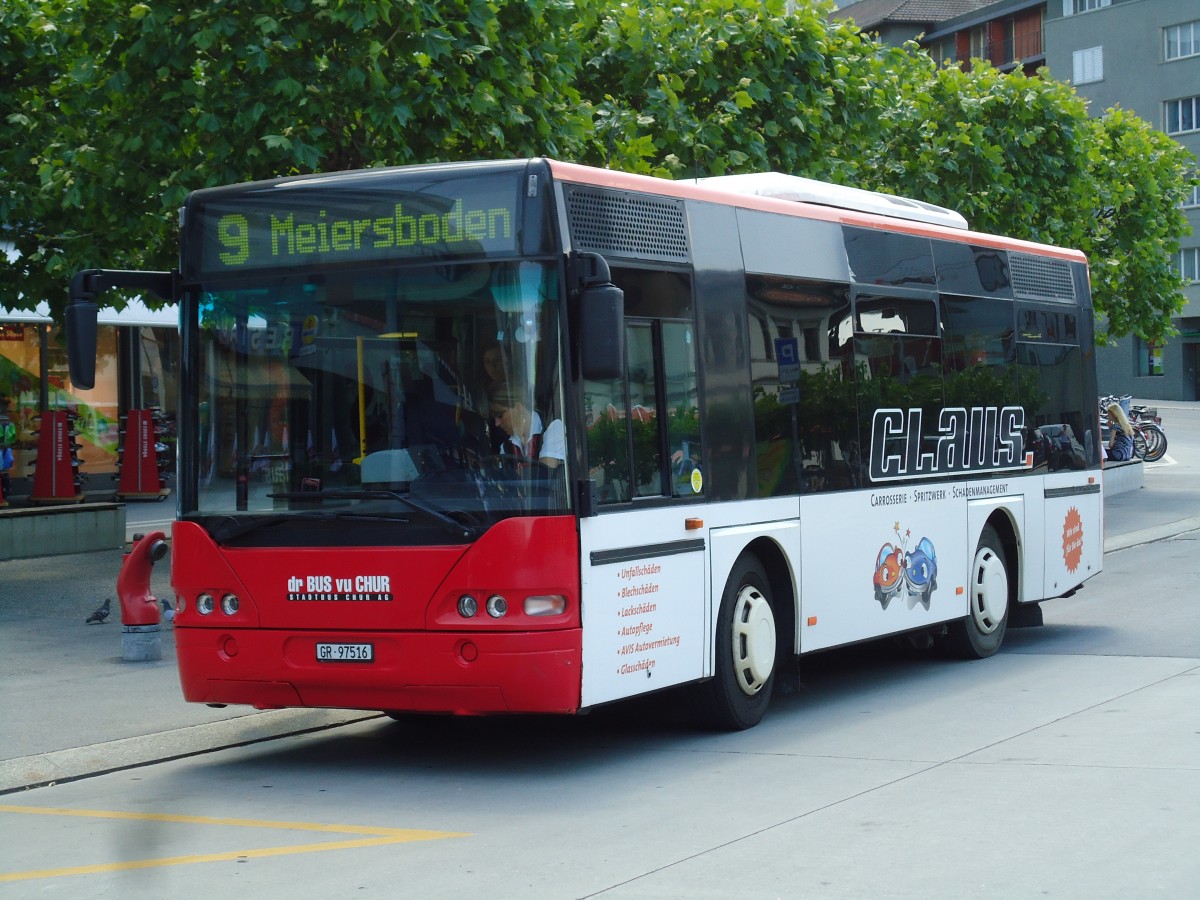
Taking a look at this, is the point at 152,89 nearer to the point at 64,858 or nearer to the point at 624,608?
the point at 624,608

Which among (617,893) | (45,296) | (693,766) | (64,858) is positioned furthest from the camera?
(45,296)

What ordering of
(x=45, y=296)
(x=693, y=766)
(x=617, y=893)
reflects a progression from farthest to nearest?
1. (x=45, y=296)
2. (x=693, y=766)
3. (x=617, y=893)

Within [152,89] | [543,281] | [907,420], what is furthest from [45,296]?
[543,281]

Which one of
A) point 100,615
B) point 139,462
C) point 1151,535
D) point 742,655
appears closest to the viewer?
point 742,655

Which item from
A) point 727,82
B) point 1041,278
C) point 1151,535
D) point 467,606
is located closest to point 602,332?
point 467,606

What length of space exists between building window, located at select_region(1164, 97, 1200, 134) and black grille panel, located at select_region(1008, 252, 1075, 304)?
190 feet

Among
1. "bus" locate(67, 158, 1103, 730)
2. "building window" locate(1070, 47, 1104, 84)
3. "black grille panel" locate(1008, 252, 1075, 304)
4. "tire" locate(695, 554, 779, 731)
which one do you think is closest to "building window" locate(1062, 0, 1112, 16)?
"building window" locate(1070, 47, 1104, 84)

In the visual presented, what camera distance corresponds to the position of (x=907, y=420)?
1149 cm

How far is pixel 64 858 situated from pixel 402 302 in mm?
2967

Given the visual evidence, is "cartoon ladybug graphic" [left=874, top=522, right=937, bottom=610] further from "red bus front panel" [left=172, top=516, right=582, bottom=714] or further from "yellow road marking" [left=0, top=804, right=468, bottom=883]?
"yellow road marking" [left=0, top=804, right=468, bottom=883]

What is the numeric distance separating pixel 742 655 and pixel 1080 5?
69.9m

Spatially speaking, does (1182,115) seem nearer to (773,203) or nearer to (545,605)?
(773,203)

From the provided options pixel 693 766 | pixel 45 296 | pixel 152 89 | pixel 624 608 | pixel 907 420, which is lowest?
pixel 693 766

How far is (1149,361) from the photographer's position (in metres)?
71.4
